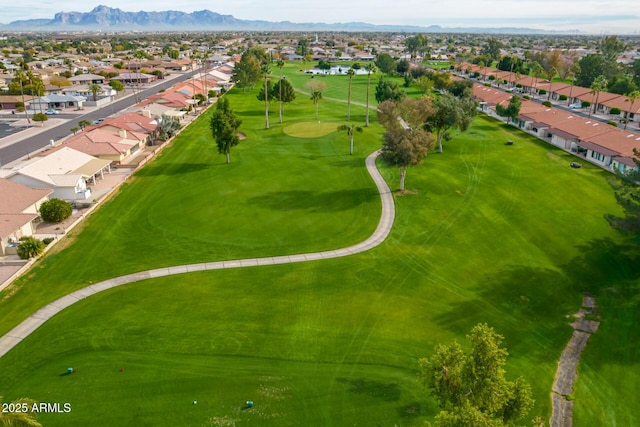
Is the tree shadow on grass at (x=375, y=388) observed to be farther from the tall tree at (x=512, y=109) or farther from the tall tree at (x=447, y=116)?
the tall tree at (x=512, y=109)

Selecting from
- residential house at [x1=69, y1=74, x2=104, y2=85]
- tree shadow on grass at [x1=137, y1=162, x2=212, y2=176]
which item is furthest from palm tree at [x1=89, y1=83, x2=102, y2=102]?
tree shadow on grass at [x1=137, y1=162, x2=212, y2=176]

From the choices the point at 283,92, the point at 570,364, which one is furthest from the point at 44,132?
the point at 570,364

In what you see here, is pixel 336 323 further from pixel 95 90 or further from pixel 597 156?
pixel 95 90

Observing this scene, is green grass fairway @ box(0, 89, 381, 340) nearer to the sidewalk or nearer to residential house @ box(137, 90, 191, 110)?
residential house @ box(137, 90, 191, 110)

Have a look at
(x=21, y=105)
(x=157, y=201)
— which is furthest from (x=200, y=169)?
(x=21, y=105)

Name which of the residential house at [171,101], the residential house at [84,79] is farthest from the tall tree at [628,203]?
the residential house at [84,79]

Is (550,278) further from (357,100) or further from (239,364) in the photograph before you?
(357,100)

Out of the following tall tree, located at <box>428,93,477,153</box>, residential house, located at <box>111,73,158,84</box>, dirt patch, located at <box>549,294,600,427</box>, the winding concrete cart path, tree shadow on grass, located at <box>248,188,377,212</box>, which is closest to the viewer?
dirt patch, located at <box>549,294,600,427</box>
